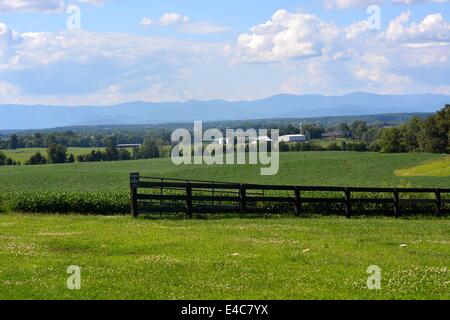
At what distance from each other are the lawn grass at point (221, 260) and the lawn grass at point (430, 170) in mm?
52854

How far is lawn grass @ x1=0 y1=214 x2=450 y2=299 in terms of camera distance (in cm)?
1129

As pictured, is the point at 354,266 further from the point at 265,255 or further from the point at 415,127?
the point at 415,127

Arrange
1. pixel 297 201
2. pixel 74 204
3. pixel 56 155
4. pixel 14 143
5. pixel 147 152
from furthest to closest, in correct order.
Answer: pixel 14 143
pixel 147 152
pixel 56 155
pixel 74 204
pixel 297 201

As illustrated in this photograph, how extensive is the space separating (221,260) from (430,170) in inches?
2648

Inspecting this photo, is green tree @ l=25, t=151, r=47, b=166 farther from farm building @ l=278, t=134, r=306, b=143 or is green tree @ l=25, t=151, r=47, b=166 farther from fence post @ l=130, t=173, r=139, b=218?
fence post @ l=130, t=173, r=139, b=218

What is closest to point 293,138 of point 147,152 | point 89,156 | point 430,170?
point 147,152

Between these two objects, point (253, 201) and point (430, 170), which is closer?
point (253, 201)

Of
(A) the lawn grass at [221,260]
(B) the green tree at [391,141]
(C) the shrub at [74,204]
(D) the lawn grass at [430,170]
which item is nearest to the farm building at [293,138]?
(B) the green tree at [391,141]

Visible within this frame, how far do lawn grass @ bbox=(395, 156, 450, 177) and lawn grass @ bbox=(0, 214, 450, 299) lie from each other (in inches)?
2081

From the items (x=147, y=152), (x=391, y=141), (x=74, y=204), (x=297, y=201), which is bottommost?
(x=147, y=152)

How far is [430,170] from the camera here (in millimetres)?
77500

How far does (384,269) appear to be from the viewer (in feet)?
44.5

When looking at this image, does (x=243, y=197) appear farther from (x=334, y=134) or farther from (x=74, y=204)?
(x=334, y=134)

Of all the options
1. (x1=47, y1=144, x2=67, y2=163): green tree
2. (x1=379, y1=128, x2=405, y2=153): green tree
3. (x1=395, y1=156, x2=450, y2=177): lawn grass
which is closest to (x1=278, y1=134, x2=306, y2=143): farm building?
(x1=379, y1=128, x2=405, y2=153): green tree
